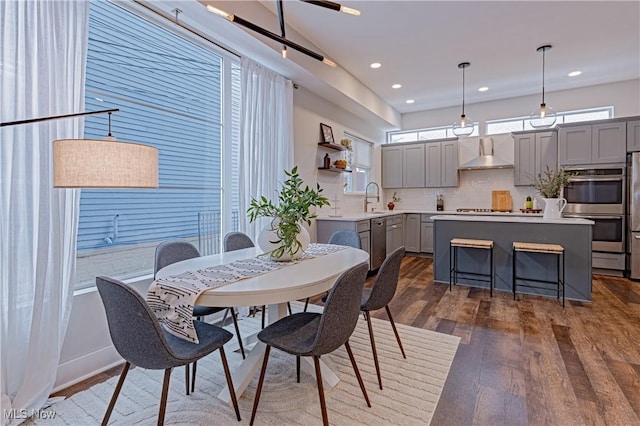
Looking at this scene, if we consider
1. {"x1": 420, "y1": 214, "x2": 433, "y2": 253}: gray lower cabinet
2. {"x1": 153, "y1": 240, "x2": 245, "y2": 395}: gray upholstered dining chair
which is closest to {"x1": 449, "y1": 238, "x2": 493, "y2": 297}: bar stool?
{"x1": 420, "y1": 214, "x2": 433, "y2": 253}: gray lower cabinet

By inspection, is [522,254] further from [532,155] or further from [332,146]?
[332,146]

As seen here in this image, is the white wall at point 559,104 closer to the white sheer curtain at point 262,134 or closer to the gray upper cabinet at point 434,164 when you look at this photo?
the gray upper cabinet at point 434,164

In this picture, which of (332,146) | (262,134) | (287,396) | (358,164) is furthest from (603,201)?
(287,396)

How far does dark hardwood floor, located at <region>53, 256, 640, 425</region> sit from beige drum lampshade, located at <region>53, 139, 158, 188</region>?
5.05 ft

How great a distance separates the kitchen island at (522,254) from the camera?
3.64 metres

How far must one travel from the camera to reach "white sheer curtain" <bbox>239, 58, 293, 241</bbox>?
3.34 m

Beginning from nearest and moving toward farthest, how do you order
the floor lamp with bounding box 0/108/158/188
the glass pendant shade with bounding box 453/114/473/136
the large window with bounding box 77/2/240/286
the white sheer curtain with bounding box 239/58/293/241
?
the floor lamp with bounding box 0/108/158/188 < the large window with bounding box 77/2/240/286 < the white sheer curtain with bounding box 239/58/293/241 < the glass pendant shade with bounding box 453/114/473/136

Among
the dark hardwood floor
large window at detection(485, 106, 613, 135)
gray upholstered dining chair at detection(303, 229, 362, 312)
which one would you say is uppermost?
large window at detection(485, 106, 613, 135)

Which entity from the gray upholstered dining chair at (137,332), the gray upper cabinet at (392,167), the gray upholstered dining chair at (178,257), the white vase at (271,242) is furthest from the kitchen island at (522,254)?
the gray upholstered dining chair at (137,332)

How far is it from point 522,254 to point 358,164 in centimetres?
316

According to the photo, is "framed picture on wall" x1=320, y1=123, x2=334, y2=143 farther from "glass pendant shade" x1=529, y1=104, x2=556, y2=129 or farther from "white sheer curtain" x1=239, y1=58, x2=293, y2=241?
"glass pendant shade" x1=529, y1=104, x2=556, y2=129

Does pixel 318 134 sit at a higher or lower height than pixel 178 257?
higher

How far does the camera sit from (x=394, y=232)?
19.3 ft

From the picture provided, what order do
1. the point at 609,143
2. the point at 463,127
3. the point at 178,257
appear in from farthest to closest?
the point at 609,143, the point at 463,127, the point at 178,257
